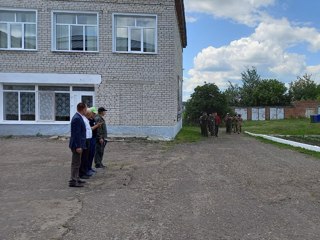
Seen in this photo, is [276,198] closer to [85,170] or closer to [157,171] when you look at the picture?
[157,171]

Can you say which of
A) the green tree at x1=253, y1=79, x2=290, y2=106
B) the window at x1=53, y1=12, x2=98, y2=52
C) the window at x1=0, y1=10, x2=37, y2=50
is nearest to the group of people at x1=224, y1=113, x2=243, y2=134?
the window at x1=53, y1=12, x2=98, y2=52

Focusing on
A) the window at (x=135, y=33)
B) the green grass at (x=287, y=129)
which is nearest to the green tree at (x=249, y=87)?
the green grass at (x=287, y=129)

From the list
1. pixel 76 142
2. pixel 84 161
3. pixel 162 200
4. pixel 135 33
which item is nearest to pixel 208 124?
pixel 135 33

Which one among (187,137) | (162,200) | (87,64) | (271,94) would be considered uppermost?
(271,94)

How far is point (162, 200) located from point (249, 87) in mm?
73987

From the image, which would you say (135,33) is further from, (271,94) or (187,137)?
(271,94)

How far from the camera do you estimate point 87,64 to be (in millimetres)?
19109

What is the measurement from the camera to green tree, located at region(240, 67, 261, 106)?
6794 cm

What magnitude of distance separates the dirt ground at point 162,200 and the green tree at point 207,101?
2482cm

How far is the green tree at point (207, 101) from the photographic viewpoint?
123ft

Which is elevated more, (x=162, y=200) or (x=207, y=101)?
(x=207, y=101)

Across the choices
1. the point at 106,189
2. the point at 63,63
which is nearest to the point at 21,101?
the point at 63,63

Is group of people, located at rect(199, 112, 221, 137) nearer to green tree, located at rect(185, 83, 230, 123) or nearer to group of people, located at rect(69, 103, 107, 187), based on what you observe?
green tree, located at rect(185, 83, 230, 123)

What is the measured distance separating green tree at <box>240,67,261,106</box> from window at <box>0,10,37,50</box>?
53.7m
